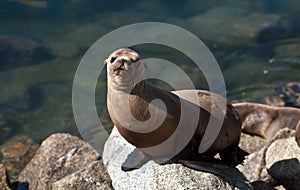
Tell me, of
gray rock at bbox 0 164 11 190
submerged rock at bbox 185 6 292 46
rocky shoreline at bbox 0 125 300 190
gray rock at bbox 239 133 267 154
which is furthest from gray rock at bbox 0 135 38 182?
submerged rock at bbox 185 6 292 46

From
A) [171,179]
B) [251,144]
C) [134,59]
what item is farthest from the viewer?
[251,144]

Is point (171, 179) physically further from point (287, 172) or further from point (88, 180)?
point (287, 172)

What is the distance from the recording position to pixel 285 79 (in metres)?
11.5

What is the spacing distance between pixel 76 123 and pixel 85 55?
8.54 feet

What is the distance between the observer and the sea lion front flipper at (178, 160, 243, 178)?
5574mm

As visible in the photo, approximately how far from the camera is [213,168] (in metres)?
5.70

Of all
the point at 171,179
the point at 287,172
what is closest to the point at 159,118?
the point at 171,179

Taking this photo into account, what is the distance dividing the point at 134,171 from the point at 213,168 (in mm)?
765

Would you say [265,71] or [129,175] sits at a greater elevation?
[129,175]

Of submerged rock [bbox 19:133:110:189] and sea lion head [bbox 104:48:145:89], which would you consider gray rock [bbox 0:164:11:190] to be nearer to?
submerged rock [bbox 19:133:110:189]

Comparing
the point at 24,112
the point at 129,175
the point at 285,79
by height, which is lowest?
the point at 24,112

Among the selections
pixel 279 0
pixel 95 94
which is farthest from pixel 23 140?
pixel 279 0

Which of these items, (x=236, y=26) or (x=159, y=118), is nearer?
(x=159, y=118)

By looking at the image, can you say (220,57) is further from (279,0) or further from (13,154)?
(13,154)
